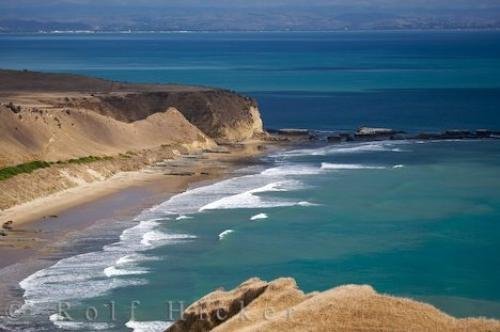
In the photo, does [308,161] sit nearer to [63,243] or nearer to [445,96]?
[63,243]

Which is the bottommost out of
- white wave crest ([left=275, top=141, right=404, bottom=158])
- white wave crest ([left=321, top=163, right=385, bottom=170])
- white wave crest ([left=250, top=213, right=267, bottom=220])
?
white wave crest ([left=275, top=141, right=404, bottom=158])

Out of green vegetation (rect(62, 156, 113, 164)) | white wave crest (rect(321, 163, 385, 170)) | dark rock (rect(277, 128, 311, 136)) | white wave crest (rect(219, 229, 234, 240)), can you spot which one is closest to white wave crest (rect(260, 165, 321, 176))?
white wave crest (rect(321, 163, 385, 170))

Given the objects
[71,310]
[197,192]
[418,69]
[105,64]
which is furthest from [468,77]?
[71,310]

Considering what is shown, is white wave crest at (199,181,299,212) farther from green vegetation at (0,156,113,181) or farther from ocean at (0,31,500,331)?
green vegetation at (0,156,113,181)

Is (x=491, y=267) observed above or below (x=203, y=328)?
below

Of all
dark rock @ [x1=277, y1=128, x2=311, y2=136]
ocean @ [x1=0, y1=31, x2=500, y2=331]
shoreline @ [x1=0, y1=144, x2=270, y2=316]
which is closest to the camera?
ocean @ [x1=0, y1=31, x2=500, y2=331]

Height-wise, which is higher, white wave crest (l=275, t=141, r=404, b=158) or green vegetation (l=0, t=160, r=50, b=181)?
green vegetation (l=0, t=160, r=50, b=181)

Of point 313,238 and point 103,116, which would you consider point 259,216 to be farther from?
point 103,116
